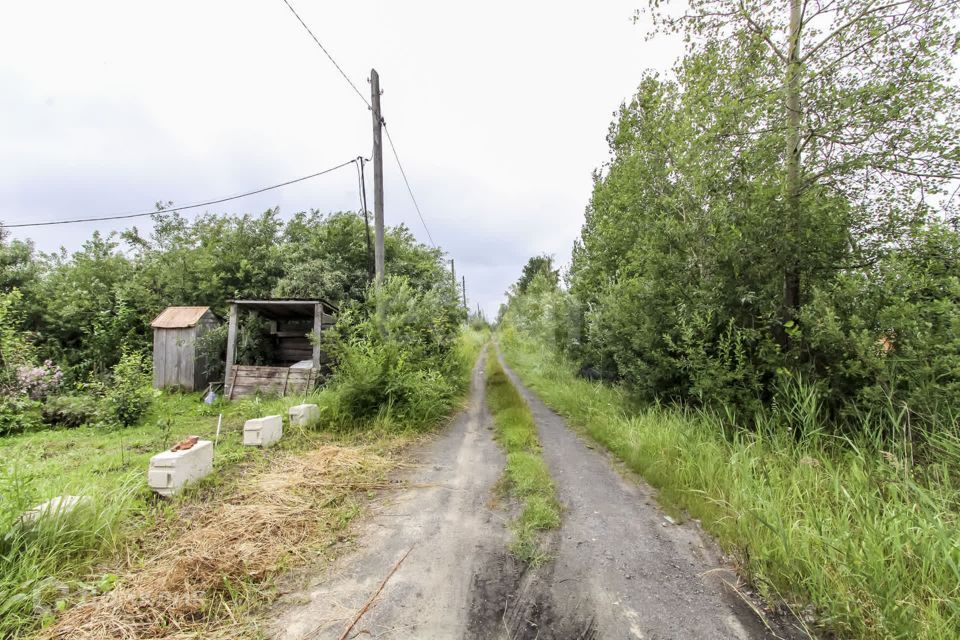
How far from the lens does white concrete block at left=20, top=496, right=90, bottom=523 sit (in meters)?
2.27

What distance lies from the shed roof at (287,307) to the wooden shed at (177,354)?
5.29 ft

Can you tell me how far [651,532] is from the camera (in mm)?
2982

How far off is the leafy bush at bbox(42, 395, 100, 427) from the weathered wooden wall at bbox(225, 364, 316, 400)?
6.88 ft

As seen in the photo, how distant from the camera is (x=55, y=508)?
2404mm

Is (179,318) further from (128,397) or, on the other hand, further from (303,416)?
(303,416)

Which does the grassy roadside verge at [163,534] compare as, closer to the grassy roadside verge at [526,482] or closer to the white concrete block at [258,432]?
the white concrete block at [258,432]

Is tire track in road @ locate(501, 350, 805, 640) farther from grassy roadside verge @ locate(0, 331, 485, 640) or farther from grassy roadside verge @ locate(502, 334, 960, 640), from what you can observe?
grassy roadside verge @ locate(0, 331, 485, 640)

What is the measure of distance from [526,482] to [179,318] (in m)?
10.5

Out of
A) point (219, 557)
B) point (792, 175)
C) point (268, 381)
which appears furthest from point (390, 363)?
point (792, 175)

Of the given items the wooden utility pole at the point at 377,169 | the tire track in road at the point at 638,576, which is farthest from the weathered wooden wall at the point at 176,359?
the tire track in road at the point at 638,576

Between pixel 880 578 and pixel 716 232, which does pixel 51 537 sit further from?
pixel 716 232

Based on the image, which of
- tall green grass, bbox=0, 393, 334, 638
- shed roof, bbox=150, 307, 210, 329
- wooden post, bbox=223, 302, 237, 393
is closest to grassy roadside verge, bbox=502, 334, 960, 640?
tall green grass, bbox=0, 393, 334, 638

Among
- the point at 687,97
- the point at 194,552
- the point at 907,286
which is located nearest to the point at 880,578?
the point at 907,286

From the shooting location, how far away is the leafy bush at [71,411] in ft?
20.7
